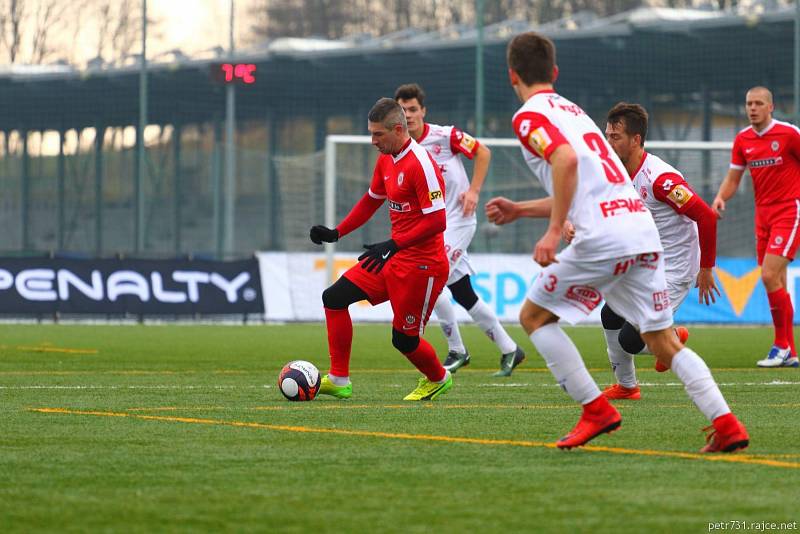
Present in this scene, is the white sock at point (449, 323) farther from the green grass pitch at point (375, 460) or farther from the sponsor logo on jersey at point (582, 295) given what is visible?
the sponsor logo on jersey at point (582, 295)

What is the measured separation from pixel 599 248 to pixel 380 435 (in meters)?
1.50

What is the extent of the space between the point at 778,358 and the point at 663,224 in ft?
13.4

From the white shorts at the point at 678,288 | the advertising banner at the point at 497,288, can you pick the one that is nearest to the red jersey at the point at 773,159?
the white shorts at the point at 678,288

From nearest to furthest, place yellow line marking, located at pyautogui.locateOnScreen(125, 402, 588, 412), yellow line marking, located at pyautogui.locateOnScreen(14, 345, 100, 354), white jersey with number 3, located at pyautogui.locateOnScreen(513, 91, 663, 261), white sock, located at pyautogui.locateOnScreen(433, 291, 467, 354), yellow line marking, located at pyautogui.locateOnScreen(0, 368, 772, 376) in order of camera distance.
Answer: white jersey with number 3, located at pyautogui.locateOnScreen(513, 91, 663, 261), yellow line marking, located at pyautogui.locateOnScreen(125, 402, 588, 412), yellow line marking, located at pyautogui.locateOnScreen(0, 368, 772, 376), white sock, located at pyautogui.locateOnScreen(433, 291, 467, 354), yellow line marking, located at pyautogui.locateOnScreen(14, 345, 100, 354)

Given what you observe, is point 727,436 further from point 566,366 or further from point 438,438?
point 438,438

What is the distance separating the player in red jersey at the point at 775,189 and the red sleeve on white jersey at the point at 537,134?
6.75m

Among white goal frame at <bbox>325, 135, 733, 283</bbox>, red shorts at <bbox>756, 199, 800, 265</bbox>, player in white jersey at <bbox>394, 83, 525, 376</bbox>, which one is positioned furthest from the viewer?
white goal frame at <bbox>325, 135, 733, 283</bbox>

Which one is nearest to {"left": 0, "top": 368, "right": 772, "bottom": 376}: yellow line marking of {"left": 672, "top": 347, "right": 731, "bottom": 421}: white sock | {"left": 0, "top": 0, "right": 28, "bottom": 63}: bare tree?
{"left": 672, "top": 347, "right": 731, "bottom": 421}: white sock

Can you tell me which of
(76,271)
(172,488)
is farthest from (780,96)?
(172,488)

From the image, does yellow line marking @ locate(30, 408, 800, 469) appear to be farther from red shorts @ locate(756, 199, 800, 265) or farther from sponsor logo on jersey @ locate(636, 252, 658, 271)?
red shorts @ locate(756, 199, 800, 265)

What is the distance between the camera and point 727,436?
6160 mm

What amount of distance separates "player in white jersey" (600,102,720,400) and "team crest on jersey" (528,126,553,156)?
2146mm

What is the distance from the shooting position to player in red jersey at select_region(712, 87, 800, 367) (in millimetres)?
12852

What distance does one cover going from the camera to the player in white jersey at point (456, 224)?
11.7 m
